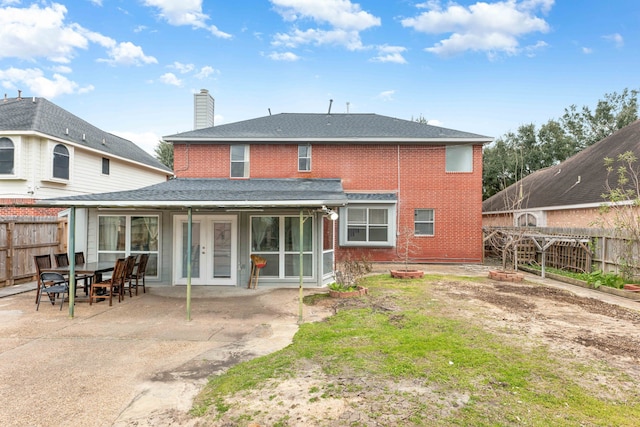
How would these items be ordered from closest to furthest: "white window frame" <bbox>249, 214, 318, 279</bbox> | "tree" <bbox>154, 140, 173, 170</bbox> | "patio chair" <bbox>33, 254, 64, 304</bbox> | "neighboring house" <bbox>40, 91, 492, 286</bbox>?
"patio chair" <bbox>33, 254, 64, 304</bbox>, "white window frame" <bbox>249, 214, 318, 279</bbox>, "neighboring house" <bbox>40, 91, 492, 286</bbox>, "tree" <bbox>154, 140, 173, 170</bbox>

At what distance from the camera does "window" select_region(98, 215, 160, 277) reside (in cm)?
1063

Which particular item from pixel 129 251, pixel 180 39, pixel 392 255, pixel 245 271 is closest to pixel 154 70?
pixel 180 39

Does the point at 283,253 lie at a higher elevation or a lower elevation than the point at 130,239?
lower

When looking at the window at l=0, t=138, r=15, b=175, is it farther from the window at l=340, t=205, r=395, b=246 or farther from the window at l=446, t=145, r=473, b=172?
the window at l=446, t=145, r=473, b=172

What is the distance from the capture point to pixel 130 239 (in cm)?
1066

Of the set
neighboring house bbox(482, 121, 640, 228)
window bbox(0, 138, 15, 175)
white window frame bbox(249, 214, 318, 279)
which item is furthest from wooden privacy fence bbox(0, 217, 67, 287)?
neighboring house bbox(482, 121, 640, 228)

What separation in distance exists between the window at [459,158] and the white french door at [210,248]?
10258 millimetres

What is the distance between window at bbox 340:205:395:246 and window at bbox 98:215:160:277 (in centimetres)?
752

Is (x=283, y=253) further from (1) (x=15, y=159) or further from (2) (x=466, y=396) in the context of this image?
(1) (x=15, y=159)

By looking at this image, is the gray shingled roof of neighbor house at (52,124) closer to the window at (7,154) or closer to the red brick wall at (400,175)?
the window at (7,154)

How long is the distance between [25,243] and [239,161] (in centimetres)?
806

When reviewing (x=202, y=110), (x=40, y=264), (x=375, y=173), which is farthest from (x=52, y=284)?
(x=375, y=173)

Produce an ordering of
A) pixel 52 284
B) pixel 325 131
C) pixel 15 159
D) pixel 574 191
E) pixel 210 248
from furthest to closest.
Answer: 1. pixel 574 191
2. pixel 325 131
3. pixel 15 159
4. pixel 210 248
5. pixel 52 284

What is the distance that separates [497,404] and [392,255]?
39.3 ft
